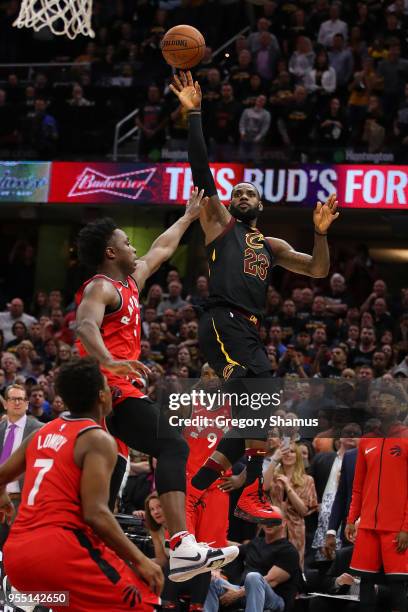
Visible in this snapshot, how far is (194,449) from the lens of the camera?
8953mm

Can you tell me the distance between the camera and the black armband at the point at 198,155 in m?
7.46

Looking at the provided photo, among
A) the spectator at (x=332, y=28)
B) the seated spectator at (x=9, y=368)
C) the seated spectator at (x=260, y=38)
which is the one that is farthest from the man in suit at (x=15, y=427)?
the spectator at (x=332, y=28)

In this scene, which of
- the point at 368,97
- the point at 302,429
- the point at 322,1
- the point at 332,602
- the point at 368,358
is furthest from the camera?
the point at 322,1

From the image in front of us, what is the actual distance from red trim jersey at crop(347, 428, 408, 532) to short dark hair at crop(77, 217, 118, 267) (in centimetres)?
325

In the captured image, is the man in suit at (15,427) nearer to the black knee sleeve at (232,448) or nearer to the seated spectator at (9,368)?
the black knee sleeve at (232,448)

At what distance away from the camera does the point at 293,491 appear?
1008cm

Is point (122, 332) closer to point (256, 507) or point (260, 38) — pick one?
point (256, 507)

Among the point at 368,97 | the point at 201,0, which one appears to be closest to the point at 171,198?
the point at 368,97

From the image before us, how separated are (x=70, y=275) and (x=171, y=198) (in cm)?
456

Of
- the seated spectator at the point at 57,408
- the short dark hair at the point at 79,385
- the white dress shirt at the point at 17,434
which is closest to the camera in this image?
the short dark hair at the point at 79,385

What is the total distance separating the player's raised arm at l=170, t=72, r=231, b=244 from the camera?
749 cm

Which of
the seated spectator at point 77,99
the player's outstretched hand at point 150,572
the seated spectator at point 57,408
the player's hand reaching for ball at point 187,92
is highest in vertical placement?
the seated spectator at point 77,99

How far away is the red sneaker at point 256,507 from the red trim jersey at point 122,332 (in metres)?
1.41

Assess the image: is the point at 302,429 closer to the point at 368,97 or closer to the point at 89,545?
the point at 89,545
